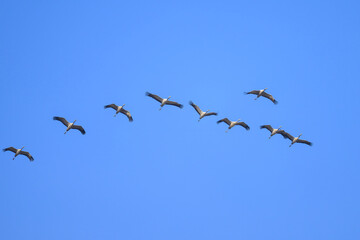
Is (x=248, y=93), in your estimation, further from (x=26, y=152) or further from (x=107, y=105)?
(x=26, y=152)

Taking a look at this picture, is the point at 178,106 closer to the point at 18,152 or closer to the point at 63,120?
the point at 63,120

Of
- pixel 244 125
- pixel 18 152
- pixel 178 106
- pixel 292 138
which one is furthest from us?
pixel 292 138

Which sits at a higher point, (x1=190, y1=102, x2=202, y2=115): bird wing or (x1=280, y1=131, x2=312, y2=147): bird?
(x1=280, y1=131, x2=312, y2=147): bird

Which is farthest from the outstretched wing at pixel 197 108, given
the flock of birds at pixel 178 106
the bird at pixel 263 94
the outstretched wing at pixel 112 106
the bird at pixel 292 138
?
the bird at pixel 292 138

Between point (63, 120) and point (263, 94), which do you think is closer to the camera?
point (63, 120)

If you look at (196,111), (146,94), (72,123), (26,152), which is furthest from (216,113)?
(26,152)

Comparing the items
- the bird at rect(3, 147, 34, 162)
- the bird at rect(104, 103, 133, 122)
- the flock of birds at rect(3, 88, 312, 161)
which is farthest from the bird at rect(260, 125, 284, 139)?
the bird at rect(3, 147, 34, 162)

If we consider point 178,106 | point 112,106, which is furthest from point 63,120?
point 178,106

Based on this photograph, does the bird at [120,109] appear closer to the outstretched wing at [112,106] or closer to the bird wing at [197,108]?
the outstretched wing at [112,106]

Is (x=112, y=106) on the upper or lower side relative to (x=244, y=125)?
lower

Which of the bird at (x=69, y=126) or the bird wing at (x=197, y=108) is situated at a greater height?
the bird wing at (x=197, y=108)

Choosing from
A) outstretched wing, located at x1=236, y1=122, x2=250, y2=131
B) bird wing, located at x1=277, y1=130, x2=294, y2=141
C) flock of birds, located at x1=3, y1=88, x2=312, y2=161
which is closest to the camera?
flock of birds, located at x1=3, y1=88, x2=312, y2=161

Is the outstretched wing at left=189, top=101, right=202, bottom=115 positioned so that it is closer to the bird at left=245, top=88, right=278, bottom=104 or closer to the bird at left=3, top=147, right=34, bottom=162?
the bird at left=245, top=88, right=278, bottom=104

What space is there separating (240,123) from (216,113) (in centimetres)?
436
